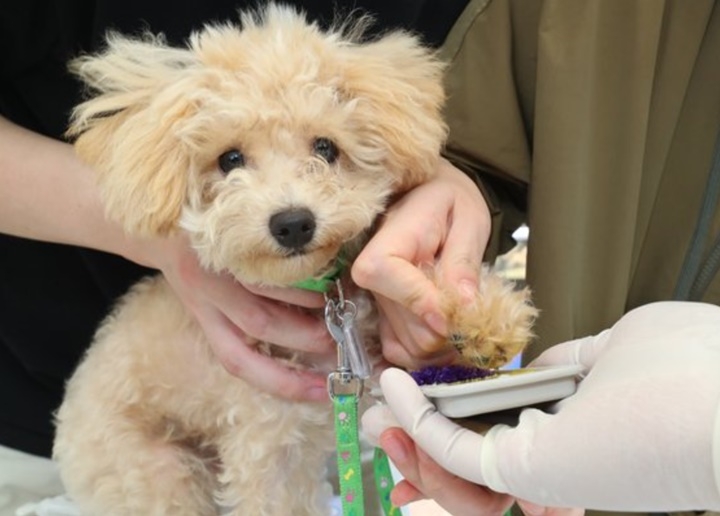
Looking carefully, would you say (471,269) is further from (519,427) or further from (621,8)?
(621,8)

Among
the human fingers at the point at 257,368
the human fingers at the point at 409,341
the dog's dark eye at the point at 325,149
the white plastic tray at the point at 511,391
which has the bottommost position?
the human fingers at the point at 257,368

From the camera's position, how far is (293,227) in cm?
81

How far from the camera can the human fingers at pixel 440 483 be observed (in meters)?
0.74

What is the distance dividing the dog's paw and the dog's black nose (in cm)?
15

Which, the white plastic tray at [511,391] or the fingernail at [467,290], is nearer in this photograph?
the white plastic tray at [511,391]

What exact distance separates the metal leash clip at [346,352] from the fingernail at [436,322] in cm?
11

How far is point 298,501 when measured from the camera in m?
1.09

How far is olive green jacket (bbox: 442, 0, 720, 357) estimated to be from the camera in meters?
1.01

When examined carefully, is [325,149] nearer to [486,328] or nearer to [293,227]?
[293,227]

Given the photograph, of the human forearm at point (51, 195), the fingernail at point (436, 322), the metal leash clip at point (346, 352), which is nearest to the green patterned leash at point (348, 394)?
the metal leash clip at point (346, 352)

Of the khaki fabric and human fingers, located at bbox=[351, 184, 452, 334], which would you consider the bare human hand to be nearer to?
human fingers, located at bbox=[351, 184, 452, 334]

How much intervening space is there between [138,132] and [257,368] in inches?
12.1

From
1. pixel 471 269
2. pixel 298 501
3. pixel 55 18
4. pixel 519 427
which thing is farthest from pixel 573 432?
pixel 55 18

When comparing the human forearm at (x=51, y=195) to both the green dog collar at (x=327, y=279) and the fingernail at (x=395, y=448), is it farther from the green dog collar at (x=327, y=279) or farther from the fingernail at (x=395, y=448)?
the fingernail at (x=395, y=448)
